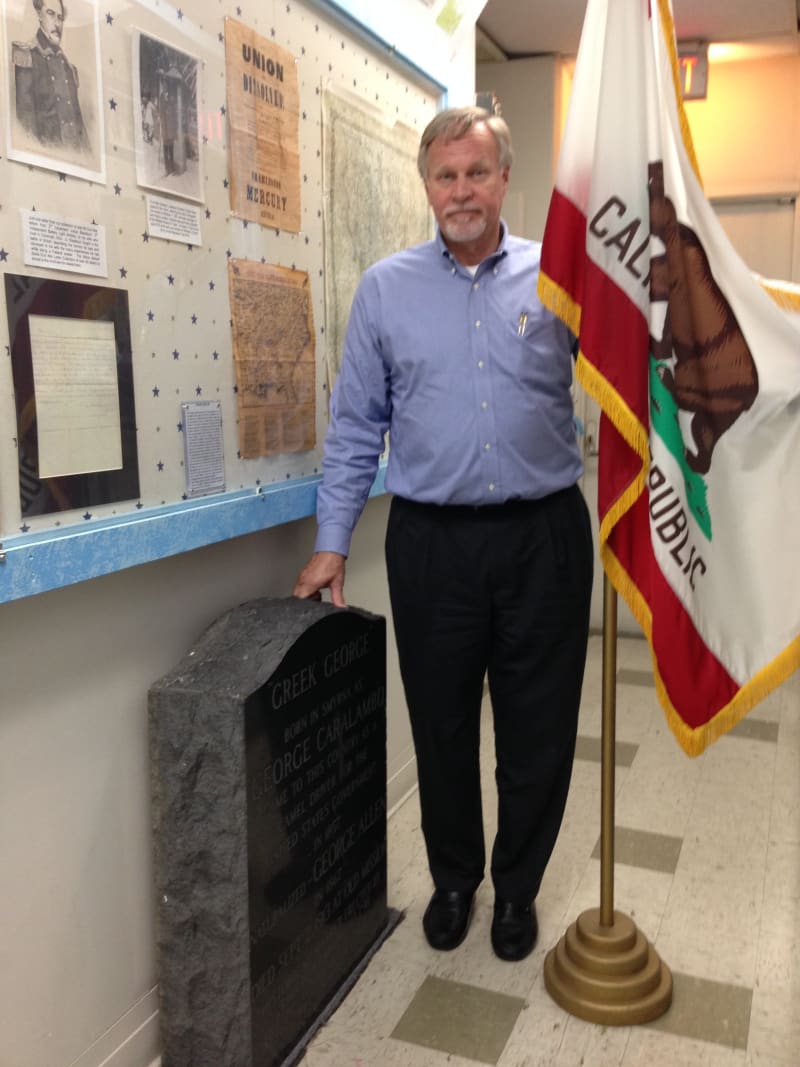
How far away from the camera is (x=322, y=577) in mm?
1804

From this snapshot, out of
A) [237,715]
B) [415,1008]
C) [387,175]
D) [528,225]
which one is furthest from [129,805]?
[528,225]

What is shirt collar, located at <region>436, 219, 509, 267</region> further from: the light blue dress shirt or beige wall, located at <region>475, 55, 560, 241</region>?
beige wall, located at <region>475, 55, 560, 241</region>

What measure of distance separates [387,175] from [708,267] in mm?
1029

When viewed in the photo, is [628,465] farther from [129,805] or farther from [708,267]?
[129,805]

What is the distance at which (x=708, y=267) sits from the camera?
1.45 metres

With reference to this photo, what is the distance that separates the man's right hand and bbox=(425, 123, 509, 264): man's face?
65 centimetres

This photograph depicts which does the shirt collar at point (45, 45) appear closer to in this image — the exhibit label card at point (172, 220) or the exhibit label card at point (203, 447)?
the exhibit label card at point (172, 220)

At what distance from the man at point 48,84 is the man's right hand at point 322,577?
2.76 feet

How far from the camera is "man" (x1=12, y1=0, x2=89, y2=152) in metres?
1.18

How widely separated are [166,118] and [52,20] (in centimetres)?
24

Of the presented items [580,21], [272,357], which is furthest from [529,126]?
[272,357]

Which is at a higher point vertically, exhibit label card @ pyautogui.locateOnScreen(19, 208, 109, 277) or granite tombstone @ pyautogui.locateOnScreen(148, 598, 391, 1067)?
exhibit label card @ pyautogui.locateOnScreen(19, 208, 109, 277)

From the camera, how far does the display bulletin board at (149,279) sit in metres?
1.22

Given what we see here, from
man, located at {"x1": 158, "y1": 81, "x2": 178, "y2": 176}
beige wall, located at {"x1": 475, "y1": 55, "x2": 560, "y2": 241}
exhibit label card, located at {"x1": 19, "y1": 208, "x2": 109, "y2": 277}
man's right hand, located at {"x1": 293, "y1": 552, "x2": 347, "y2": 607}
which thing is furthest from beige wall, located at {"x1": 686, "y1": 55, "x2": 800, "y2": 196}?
exhibit label card, located at {"x1": 19, "y1": 208, "x2": 109, "y2": 277}
